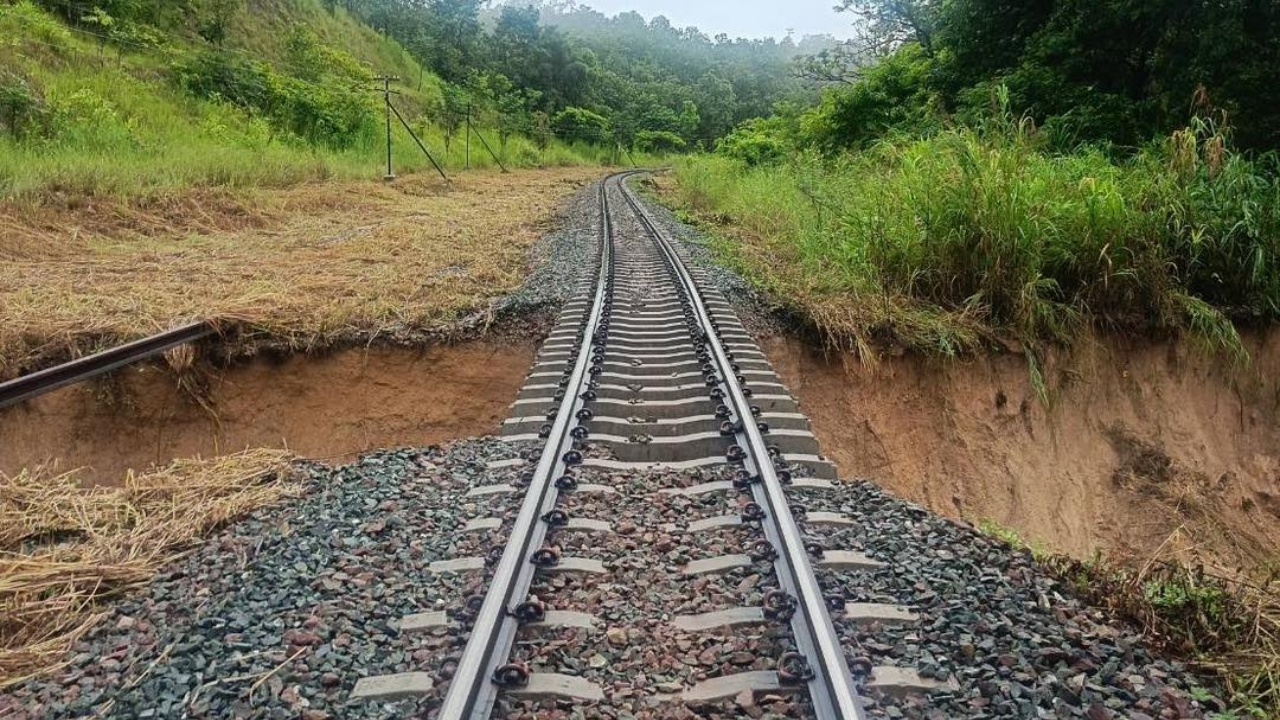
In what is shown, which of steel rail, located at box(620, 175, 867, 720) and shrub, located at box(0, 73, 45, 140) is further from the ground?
shrub, located at box(0, 73, 45, 140)

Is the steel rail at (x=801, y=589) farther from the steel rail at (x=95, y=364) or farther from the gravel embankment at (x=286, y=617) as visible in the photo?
the steel rail at (x=95, y=364)

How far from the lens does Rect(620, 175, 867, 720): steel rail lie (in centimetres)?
198

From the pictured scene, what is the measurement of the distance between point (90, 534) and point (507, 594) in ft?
6.02

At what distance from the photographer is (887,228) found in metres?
6.55

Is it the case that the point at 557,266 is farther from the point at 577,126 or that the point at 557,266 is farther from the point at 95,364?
the point at 577,126

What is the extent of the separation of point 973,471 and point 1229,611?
10.6ft

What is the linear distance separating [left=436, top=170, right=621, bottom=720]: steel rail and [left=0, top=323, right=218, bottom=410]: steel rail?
2801mm

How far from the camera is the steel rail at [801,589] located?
1.98 metres

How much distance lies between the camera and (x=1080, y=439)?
5.98 m

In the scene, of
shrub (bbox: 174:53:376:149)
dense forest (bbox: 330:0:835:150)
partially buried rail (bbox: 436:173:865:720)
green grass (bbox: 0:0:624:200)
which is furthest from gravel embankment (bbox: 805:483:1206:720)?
dense forest (bbox: 330:0:835:150)

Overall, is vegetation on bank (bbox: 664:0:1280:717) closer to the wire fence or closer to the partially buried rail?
the partially buried rail

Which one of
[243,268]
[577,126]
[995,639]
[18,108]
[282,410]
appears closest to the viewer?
[995,639]

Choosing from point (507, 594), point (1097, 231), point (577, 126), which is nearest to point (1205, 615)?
point (507, 594)

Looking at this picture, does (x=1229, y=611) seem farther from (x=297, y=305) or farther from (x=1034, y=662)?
(x=297, y=305)
